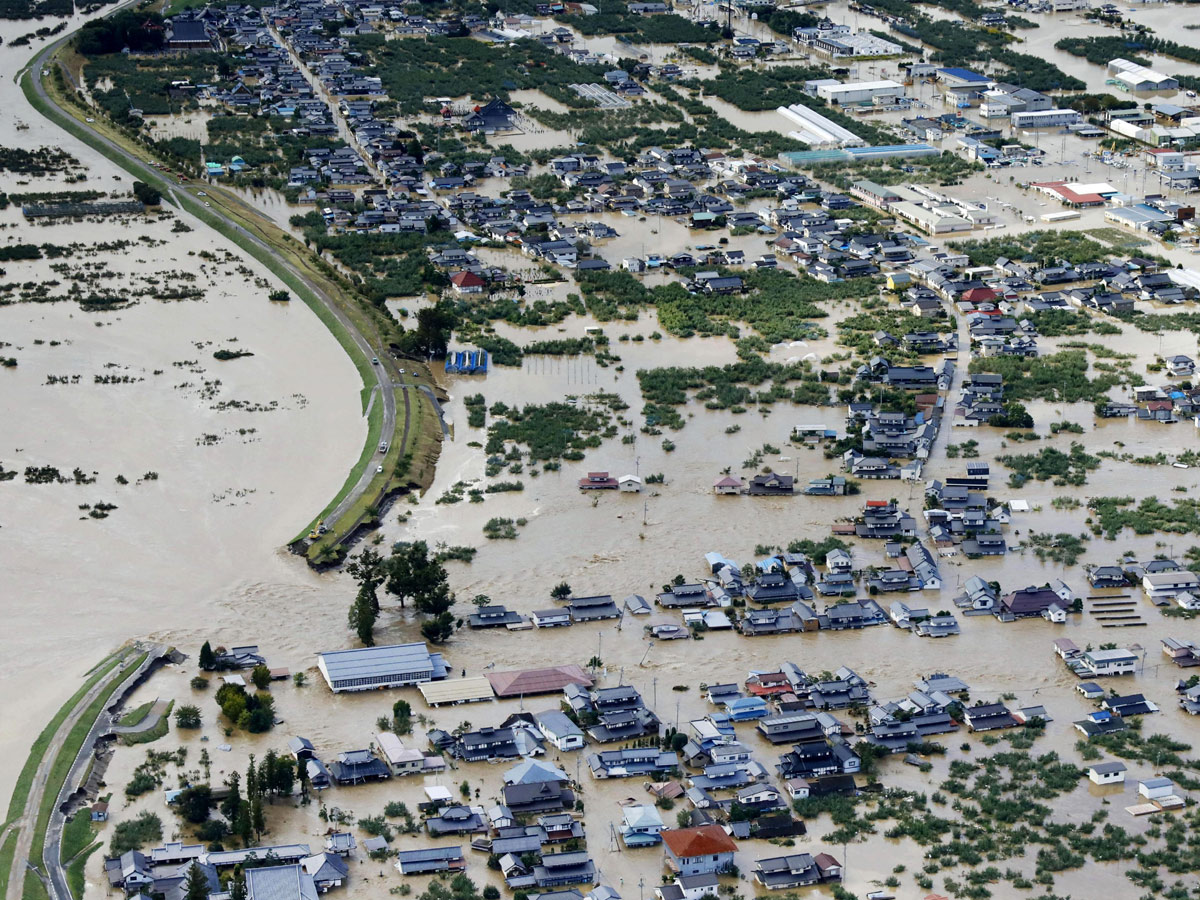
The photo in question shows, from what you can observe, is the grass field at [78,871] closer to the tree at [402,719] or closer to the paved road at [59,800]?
the paved road at [59,800]

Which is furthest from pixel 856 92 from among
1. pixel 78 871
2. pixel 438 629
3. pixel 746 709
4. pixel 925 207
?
pixel 78 871

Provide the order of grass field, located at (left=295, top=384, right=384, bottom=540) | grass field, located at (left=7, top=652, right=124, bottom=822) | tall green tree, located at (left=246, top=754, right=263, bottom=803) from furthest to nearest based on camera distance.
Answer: grass field, located at (left=295, top=384, right=384, bottom=540) < grass field, located at (left=7, top=652, right=124, bottom=822) < tall green tree, located at (left=246, top=754, right=263, bottom=803)

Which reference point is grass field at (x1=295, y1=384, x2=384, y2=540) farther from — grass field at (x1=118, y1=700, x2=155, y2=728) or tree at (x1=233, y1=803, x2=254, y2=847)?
tree at (x1=233, y1=803, x2=254, y2=847)

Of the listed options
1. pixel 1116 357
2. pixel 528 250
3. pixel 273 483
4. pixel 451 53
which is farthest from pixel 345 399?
pixel 451 53

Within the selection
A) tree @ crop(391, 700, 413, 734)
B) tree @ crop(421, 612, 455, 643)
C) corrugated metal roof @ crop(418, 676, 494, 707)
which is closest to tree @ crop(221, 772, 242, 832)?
tree @ crop(391, 700, 413, 734)

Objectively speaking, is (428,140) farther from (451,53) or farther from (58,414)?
(58,414)

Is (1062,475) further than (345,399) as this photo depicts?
No

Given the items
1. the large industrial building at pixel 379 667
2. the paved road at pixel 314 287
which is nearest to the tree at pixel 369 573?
the large industrial building at pixel 379 667
